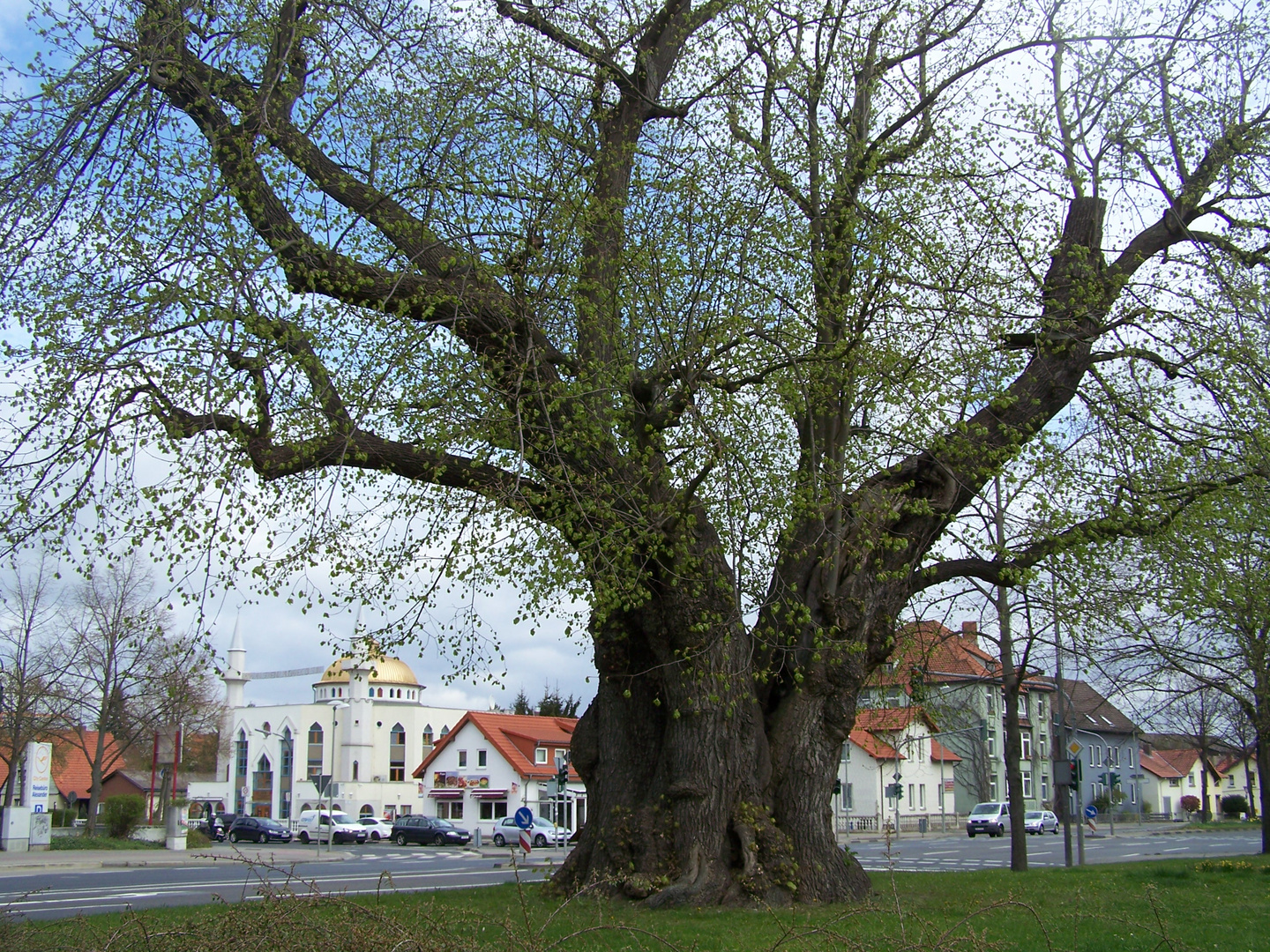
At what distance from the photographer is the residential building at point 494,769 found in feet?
186

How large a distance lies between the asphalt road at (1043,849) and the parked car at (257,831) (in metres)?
26.4

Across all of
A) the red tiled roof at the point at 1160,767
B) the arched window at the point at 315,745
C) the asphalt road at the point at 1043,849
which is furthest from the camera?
the red tiled roof at the point at 1160,767

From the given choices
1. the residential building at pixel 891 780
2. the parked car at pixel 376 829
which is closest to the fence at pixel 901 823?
the residential building at pixel 891 780

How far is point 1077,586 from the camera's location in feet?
43.6

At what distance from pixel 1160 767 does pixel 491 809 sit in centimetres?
6097

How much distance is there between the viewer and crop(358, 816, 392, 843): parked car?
53438 millimetres

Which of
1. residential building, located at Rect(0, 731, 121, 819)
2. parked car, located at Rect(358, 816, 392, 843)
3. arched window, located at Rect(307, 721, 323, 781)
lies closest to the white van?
parked car, located at Rect(358, 816, 392, 843)

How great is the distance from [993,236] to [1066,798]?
12.7 metres

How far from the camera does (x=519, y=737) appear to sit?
5919cm

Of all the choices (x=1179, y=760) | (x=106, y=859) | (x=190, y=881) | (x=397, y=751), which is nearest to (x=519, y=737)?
(x=397, y=751)

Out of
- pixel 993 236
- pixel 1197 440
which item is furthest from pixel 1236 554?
pixel 993 236

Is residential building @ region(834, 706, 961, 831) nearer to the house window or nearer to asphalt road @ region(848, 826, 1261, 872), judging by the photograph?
asphalt road @ region(848, 826, 1261, 872)

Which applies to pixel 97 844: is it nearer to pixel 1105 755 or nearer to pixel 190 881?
pixel 190 881

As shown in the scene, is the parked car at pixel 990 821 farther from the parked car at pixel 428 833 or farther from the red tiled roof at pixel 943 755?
the parked car at pixel 428 833
